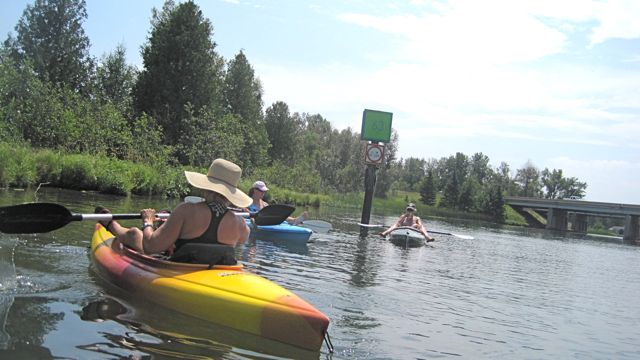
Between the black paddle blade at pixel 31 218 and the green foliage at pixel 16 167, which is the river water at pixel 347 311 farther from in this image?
the green foliage at pixel 16 167

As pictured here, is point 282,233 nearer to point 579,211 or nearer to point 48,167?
point 48,167

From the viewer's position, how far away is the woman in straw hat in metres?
5.74

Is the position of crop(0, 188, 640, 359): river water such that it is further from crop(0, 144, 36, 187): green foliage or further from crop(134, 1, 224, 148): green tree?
crop(134, 1, 224, 148): green tree

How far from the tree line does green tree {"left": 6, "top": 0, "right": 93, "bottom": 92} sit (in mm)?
99

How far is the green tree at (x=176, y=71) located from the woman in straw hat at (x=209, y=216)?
3381 cm

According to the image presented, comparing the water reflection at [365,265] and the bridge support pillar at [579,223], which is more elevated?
the bridge support pillar at [579,223]

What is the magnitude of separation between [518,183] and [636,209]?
2304 inches

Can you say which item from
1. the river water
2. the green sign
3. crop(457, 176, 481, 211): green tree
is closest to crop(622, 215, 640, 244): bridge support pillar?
crop(457, 176, 481, 211): green tree

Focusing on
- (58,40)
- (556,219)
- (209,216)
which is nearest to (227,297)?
(209,216)

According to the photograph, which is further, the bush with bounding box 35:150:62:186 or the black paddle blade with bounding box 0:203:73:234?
the bush with bounding box 35:150:62:186

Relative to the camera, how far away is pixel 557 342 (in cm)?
687

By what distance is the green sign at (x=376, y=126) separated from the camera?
74.1 feet

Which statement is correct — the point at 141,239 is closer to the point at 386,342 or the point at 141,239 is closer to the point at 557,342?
the point at 386,342

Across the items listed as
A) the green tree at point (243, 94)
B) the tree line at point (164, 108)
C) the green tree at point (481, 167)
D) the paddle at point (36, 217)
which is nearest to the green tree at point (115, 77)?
the tree line at point (164, 108)
